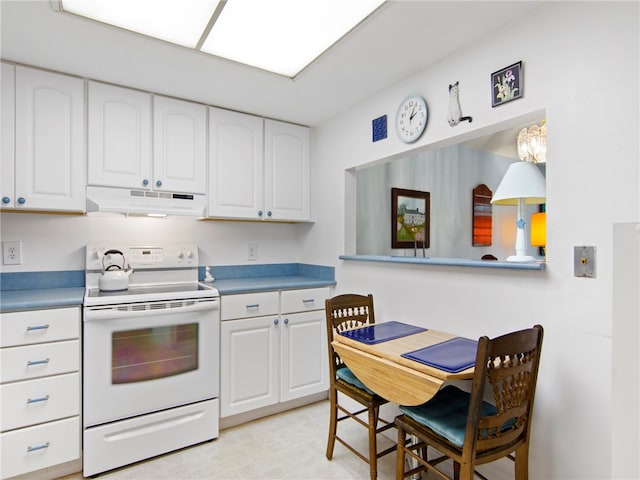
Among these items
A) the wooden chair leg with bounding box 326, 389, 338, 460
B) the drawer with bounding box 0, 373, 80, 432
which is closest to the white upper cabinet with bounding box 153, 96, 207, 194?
the drawer with bounding box 0, 373, 80, 432

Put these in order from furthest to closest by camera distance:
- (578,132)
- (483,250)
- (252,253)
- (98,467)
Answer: (483,250)
(252,253)
(98,467)
(578,132)

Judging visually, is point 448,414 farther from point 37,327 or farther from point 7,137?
point 7,137

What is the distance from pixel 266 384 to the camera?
2.56 metres

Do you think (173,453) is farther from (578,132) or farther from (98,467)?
(578,132)

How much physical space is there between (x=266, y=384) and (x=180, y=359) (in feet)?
2.16

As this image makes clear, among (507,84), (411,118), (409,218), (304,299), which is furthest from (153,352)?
(409,218)

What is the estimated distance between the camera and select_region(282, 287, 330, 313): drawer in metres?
2.65

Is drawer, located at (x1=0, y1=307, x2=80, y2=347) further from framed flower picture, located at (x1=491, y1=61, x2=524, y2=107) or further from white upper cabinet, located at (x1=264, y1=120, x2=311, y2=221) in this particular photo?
framed flower picture, located at (x1=491, y1=61, x2=524, y2=107)

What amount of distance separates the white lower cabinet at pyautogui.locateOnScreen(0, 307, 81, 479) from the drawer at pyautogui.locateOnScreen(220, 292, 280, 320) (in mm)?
833

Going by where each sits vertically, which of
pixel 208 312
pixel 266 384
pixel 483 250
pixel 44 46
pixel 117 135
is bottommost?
pixel 266 384

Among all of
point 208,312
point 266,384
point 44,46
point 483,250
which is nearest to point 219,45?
point 44,46

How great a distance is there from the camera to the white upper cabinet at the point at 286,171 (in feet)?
9.64

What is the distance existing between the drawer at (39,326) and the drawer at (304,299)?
1289 millimetres

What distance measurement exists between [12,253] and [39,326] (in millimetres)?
764
